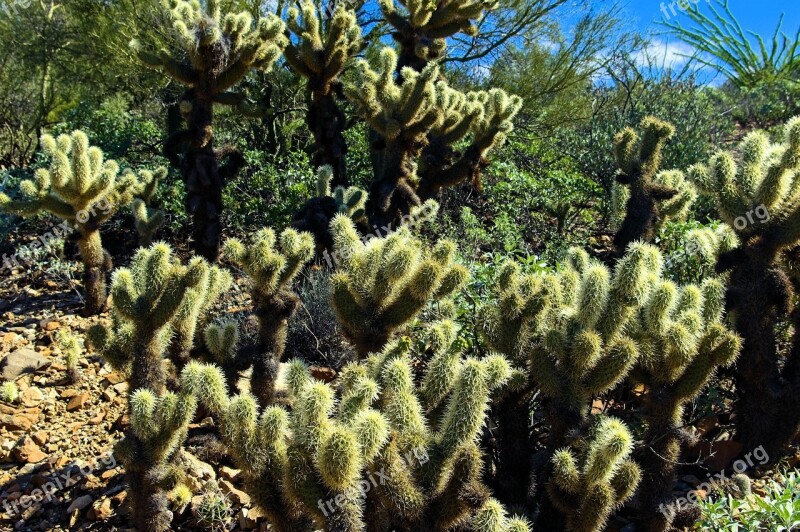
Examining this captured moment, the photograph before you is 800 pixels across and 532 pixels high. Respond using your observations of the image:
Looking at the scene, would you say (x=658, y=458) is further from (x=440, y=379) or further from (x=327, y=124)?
(x=327, y=124)

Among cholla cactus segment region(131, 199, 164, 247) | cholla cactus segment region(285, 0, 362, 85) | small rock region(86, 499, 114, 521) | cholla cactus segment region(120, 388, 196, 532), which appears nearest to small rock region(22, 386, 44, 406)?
small rock region(86, 499, 114, 521)

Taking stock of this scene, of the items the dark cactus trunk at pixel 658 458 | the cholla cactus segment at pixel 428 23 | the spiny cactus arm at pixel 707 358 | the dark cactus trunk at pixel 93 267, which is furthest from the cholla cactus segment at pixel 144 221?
the spiny cactus arm at pixel 707 358

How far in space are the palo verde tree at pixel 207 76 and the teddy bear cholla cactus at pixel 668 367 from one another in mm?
3635

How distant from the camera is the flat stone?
4.54 meters

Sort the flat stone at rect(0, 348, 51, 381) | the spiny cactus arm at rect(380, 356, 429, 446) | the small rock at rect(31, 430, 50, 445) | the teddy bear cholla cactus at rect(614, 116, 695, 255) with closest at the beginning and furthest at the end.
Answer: the spiny cactus arm at rect(380, 356, 429, 446) < the small rock at rect(31, 430, 50, 445) < the teddy bear cholla cactus at rect(614, 116, 695, 255) < the flat stone at rect(0, 348, 51, 381)

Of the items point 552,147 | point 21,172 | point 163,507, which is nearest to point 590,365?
point 163,507

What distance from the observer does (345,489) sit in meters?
2.34

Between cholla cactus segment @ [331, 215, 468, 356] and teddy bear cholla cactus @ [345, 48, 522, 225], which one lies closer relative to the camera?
cholla cactus segment @ [331, 215, 468, 356]

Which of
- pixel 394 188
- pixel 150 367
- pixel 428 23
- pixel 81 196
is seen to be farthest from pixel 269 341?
pixel 428 23

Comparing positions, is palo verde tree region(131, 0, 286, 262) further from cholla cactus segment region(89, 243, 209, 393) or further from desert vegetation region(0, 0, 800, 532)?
cholla cactus segment region(89, 243, 209, 393)

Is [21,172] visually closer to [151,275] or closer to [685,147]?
[151,275]

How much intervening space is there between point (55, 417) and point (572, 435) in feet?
10.4

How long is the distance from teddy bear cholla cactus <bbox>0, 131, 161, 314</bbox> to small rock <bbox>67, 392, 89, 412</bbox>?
1.22m

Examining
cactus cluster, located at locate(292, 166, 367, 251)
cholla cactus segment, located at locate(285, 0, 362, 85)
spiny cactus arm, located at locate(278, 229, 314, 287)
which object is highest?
Result: cholla cactus segment, located at locate(285, 0, 362, 85)
